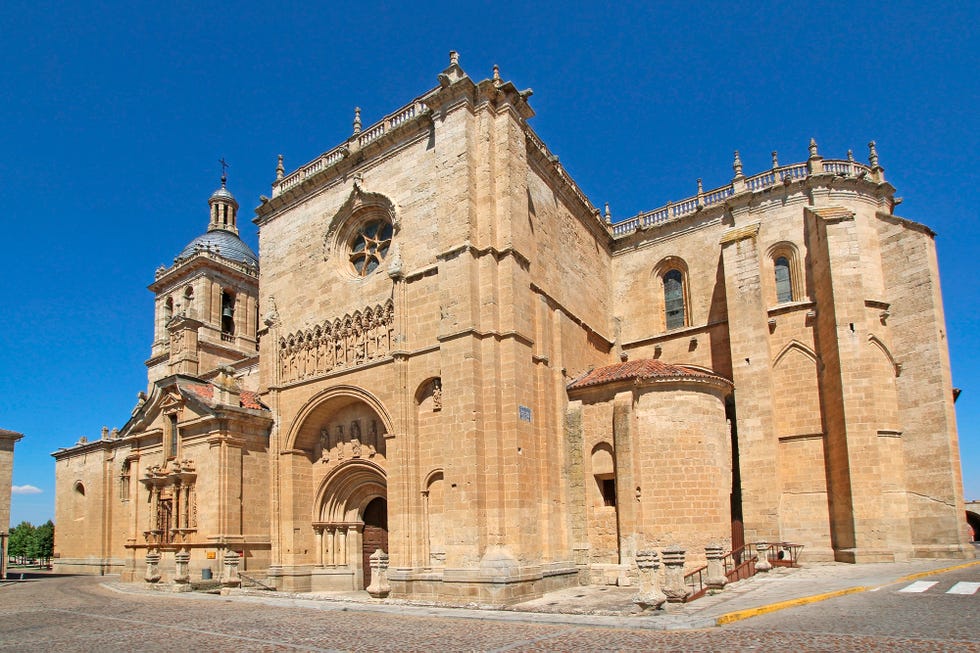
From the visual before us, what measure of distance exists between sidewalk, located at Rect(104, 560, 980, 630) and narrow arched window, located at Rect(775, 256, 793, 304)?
8199mm

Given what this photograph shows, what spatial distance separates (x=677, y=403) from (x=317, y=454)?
10.4 metres

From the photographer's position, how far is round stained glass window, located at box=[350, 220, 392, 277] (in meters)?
A: 20.5

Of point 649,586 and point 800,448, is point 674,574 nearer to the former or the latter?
point 649,586

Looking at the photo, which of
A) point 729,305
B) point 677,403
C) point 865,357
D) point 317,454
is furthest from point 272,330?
point 865,357

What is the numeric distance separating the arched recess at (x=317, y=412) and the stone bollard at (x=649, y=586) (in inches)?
347

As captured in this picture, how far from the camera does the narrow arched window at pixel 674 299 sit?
25234mm

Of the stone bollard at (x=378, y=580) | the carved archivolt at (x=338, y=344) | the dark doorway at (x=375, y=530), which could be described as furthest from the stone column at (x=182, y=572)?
the stone bollard at (x=378, y=580)

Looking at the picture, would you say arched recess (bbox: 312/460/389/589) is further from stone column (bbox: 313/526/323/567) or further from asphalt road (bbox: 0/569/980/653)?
asphalt road (bbox: 0/569/980/653)

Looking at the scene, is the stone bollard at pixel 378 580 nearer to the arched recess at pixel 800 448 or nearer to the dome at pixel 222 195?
the arched recess at pixel 800 448

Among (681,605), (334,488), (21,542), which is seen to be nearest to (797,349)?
(681,605)

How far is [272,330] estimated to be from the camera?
22.2 metres

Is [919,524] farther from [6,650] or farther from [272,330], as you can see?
[6,650]

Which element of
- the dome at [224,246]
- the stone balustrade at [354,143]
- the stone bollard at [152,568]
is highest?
the dome at [224,246]

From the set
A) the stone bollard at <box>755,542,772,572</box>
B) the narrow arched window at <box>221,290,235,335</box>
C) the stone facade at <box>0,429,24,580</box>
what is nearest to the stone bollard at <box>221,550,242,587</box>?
the stone bollard at <box>755,542,772,572</box>
